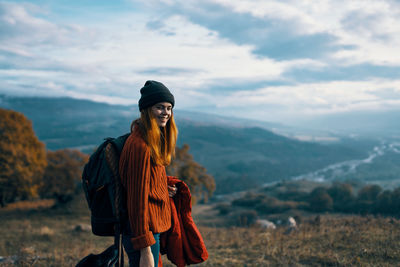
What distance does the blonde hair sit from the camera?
2777mm

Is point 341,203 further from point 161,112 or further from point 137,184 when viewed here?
point 137,184

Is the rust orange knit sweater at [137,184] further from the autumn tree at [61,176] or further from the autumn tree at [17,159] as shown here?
the autumn tree at [61,176]

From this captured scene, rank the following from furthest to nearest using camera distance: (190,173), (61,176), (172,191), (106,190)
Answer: (61,176)
(190,173)
(172,191)
(106,190)

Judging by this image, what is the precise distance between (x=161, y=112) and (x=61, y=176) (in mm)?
27910

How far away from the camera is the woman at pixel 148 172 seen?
2.62 m

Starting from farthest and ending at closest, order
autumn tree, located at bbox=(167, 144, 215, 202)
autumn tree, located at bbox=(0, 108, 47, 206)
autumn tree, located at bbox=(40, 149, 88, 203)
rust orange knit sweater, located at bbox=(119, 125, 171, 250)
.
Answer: autumn tree, located at bbox=(167, 144, 215, 202)
autumn tree, located at bbox=(40, 149, 88, 203)
autumn tree, located at bbox=(0, 108, 47, 206)
rust orange knit sweater, located at bbox=(119, 125, 171, 250)

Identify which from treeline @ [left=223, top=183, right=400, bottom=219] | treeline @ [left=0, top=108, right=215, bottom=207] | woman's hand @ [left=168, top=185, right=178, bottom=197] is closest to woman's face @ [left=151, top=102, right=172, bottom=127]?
woman's hand @ [left=168, top=185, right=178, bottom=197]

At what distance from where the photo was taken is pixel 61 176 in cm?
2752

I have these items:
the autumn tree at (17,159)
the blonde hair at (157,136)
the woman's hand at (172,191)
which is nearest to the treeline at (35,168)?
the autumn tree at (17,159)

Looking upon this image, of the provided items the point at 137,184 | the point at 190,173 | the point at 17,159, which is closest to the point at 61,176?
the point at 17,159

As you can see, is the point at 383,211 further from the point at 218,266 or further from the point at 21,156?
the point at 21,156

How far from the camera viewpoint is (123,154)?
269cm

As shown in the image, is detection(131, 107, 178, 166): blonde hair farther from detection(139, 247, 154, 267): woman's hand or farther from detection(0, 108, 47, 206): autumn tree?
detection(0, 108, 47, 206): autumn tree

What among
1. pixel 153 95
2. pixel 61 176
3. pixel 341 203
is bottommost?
pixel 341 203
